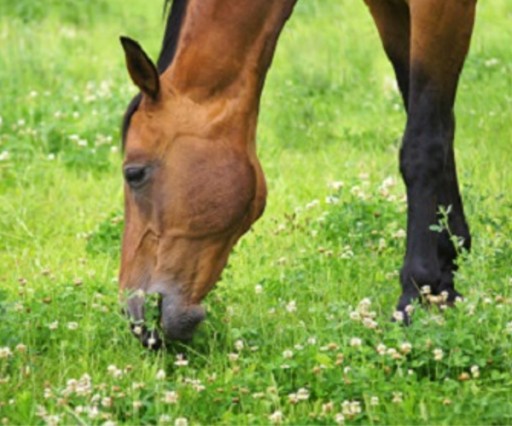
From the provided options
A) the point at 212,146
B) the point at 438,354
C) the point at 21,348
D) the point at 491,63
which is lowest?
the point at 21,348

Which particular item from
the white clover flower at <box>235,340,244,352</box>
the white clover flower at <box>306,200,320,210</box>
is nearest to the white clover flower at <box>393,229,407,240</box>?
the white clover flower at <box>306,200,320,210</box>

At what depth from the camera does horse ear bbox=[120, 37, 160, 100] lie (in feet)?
18.1

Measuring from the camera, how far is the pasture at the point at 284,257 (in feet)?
16.5

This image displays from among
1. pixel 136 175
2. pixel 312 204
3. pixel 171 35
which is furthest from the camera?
pixel 312 204

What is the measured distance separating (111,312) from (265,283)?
80 cm

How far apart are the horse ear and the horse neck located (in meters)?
0.11

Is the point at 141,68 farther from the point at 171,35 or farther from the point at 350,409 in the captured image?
the point at 350,409

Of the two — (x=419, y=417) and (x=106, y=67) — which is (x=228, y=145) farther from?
(x=106, y=67)

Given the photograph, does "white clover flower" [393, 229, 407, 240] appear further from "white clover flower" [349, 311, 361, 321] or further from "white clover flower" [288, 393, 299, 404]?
"white clover flower" [288, 393, 299, 404]

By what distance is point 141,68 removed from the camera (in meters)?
5.59

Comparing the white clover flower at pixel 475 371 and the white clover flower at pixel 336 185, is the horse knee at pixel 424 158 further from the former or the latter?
the white clover flower at pixel 336 185

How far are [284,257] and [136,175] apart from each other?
1673 millimetres

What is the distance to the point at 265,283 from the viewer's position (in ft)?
21.7

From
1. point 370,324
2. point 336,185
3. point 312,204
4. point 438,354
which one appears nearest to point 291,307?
point 370,324
